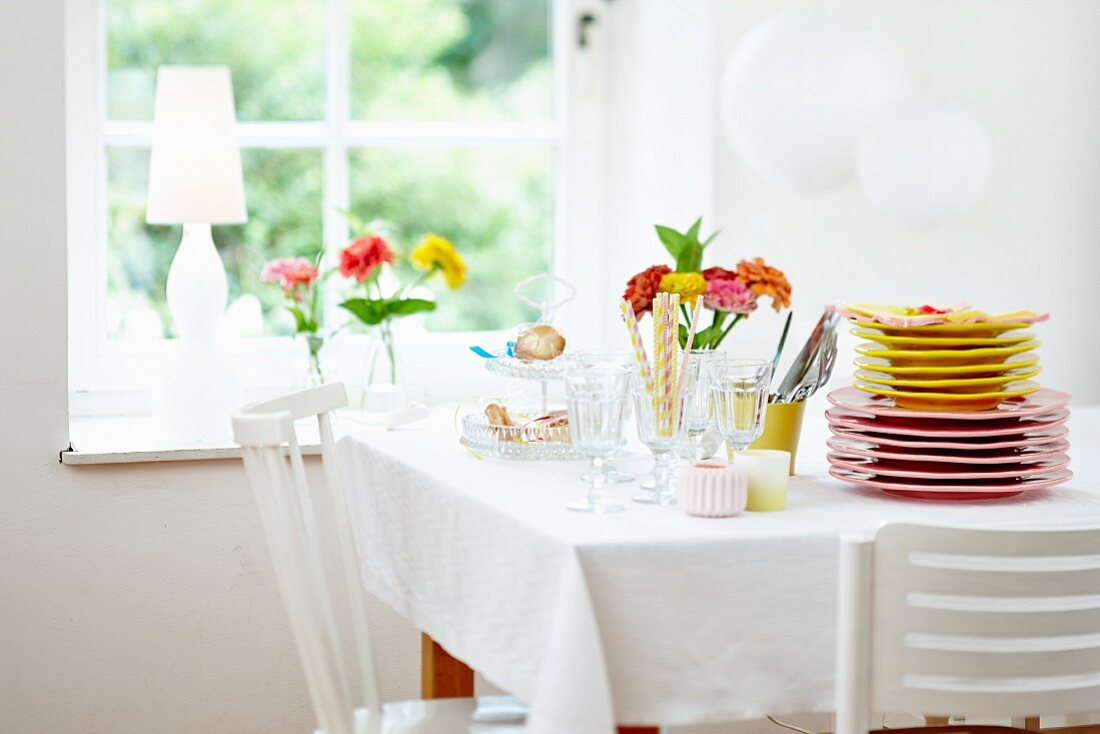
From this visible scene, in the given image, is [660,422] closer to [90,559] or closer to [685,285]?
[685,285]

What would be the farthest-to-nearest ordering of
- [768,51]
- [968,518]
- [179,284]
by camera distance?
[179,284], [768,51], [968,518]

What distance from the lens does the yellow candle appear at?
4.67 ft

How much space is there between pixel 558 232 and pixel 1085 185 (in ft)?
3.95

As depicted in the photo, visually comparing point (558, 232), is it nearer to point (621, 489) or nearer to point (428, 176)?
point (428, 176)

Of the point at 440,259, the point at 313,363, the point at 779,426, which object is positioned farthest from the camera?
the point at 440,259

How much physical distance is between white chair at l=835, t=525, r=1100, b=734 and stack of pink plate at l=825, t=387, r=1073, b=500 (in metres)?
0.27

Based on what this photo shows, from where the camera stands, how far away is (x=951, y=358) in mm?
1574

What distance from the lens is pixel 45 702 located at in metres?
2.24

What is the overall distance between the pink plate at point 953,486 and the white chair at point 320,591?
1.64 ft

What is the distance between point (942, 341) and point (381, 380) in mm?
1305

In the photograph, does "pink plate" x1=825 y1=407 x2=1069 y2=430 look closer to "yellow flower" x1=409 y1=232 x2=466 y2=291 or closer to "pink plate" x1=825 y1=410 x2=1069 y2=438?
"pink plate" x1=825 y1=410 x2=1069 y2=438

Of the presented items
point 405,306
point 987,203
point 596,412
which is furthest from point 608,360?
point 987,203

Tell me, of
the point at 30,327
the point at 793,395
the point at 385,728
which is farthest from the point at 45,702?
the point at 793,395

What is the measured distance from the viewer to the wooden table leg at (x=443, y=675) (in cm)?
179
